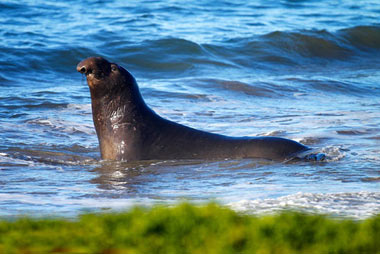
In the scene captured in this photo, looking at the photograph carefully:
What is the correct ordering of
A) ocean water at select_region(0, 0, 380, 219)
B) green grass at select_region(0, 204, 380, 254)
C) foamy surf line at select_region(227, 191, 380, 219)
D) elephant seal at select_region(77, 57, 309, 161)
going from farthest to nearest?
1. elephant seal at select_region(77, 57, 309, 161)
2. ocean water at select_region(0, 0, 380, 219)
3. foamy surf line at select_region(227, 191, 380, 219)
4. green grass at select_region(0, 204, 380, 254)

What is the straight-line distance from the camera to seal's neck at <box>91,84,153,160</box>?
7.29 meters

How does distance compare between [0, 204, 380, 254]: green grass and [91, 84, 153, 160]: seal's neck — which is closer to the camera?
[0, 204, 380, 254]: green grass

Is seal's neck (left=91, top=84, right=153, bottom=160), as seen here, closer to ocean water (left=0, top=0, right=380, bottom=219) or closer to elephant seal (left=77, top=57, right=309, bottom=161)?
elephant seal (left=77, top=57, right=309, bottom=161)

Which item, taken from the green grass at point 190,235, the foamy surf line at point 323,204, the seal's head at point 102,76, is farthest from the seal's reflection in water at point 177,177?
the green grass at point 190,235

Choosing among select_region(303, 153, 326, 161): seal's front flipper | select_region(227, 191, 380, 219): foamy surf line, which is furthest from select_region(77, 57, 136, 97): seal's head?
select_region(227, 191, 380, 219): foamy surf line

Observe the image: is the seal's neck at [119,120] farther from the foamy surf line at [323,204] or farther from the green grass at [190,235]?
the green grass at [190,235]

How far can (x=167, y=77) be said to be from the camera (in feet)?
52.3

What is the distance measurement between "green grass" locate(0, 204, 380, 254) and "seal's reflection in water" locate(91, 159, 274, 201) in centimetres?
223

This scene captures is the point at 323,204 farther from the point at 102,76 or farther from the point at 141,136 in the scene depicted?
the point at 102,76

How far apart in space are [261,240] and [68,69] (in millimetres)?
13732

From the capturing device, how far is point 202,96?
513 inches

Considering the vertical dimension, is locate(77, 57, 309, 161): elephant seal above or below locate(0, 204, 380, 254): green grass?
above

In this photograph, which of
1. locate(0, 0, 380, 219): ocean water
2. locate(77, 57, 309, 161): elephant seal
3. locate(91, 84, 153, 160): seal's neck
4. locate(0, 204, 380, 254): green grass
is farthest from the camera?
locate(91, 84, 153, 160): seal's neck

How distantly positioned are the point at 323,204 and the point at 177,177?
76.7 inches
